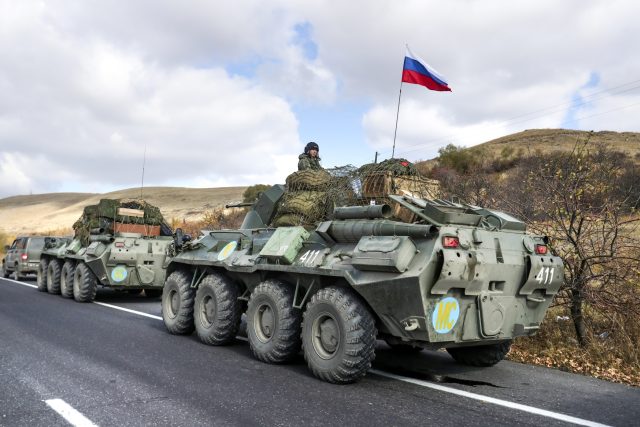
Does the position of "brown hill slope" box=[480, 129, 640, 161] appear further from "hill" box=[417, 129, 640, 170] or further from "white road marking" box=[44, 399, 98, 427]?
"white road marking" box=[44, 399, 98, 427]

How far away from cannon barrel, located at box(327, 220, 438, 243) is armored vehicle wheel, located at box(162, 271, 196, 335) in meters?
3.14

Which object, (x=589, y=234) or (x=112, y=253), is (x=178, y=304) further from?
(x=589, y=234)

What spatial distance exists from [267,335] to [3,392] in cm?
279

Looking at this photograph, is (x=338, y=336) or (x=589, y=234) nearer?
(x=338, y=336)

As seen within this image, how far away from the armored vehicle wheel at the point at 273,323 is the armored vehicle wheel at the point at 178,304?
177 centimetres

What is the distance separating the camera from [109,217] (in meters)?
14.7

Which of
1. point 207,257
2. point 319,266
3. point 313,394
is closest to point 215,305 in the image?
point 207,257

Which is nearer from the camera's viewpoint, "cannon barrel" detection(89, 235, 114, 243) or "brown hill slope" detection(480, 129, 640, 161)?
"cannon barrel" detection(89, 235, 114, 243)

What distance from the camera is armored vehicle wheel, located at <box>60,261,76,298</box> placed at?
14406 millimetres

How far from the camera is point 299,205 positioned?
7.90 metres

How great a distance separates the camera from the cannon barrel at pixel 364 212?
19.7 ft

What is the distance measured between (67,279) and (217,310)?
27.4 ft

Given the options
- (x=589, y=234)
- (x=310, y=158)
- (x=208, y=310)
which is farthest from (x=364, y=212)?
(x=589, y=234)

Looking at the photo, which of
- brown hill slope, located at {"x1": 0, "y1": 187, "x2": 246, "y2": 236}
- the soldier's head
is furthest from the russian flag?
brown hill slope, located at {"x1": 0, "y1": 187, "x2": 246, "y2": 236}
